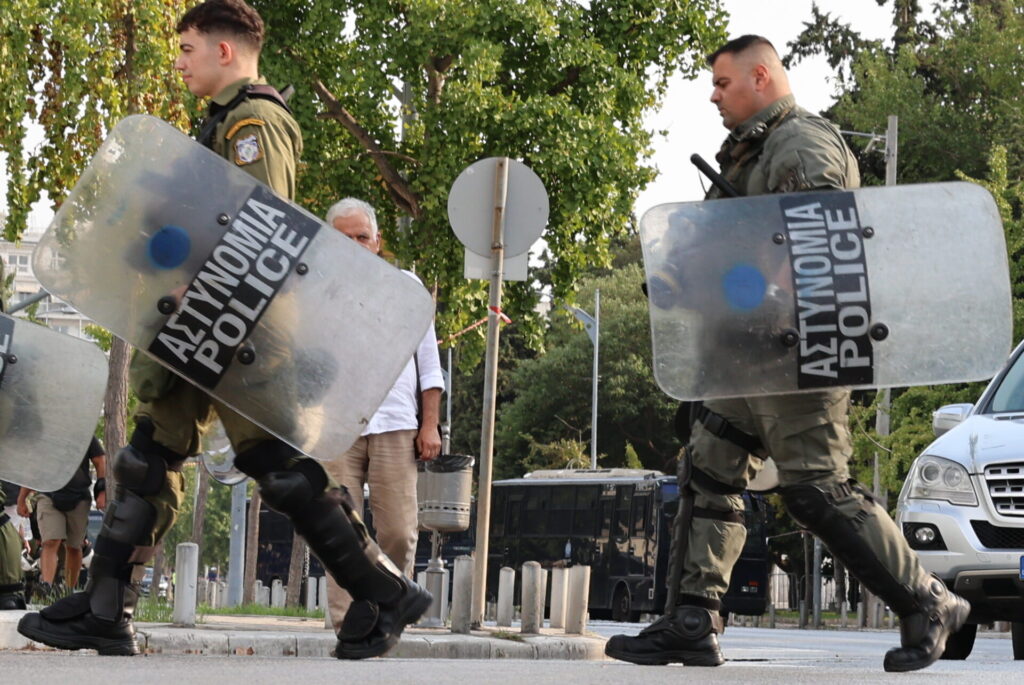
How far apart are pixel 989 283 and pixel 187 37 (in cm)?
262

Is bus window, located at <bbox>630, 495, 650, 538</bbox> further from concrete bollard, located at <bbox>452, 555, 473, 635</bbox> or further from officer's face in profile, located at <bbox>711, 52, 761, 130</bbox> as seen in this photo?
officer's face in profile, located at <bbox>711, 52, 761, 130</bbox>

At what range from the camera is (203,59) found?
20.0ft

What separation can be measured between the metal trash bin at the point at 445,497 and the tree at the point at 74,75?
24.3 feet

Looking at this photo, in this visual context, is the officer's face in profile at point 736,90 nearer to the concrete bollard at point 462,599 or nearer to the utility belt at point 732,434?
the utility belt at point 732,434

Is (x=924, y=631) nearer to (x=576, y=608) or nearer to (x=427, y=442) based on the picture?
(x=427, y=442)

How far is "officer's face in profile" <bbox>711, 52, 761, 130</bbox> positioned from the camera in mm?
6414

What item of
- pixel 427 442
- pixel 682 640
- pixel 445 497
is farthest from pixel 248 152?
pixel 445 497

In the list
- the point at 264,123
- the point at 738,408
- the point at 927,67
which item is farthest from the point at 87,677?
the point at 927,67

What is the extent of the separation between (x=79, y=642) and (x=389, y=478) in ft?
8.03

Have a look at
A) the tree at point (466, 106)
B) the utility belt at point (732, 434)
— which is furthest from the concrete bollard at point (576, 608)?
the tree at point (466, 106)

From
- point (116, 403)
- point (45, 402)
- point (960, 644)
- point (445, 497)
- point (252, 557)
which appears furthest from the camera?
point (252, 557)

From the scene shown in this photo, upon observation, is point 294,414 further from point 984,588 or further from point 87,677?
point 984,588

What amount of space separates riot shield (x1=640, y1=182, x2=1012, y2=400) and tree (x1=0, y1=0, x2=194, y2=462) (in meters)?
12.7

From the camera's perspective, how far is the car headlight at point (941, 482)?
9.56 m
